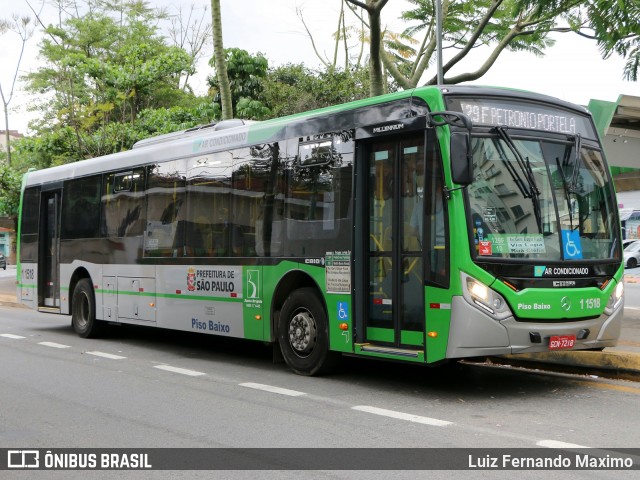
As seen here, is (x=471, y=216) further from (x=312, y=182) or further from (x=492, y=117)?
(x=312, y=182)

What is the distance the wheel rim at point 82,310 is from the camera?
1524 centimetres

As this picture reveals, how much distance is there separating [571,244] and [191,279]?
18.5ft

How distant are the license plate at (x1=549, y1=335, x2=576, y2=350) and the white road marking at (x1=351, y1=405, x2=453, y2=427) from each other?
1623mm

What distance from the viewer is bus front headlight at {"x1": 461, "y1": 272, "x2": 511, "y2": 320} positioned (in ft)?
26.5

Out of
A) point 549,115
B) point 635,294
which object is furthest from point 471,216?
point 635,294

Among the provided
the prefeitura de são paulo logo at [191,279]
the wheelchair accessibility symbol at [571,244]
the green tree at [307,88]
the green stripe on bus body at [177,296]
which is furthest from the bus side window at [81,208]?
the green tree at [307,88]

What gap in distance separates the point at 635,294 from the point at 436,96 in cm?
1924

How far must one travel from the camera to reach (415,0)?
66.4 feet

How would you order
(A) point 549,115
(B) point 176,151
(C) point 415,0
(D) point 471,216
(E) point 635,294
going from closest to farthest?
1. (D) point 471,216
2. (A) point 549,115
3. (B) point 176,151
4. (C) point 415,0
5. (E) point 635,294

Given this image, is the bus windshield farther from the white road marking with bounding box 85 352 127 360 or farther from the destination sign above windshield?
the white road marking with bounding box 85 352 127 360

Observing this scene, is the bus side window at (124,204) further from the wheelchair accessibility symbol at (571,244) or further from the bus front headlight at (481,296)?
the wheelchair accessibility symbol at (571,244)

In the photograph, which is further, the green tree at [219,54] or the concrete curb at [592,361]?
the green tree at [219,54]

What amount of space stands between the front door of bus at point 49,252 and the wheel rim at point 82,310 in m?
0.90

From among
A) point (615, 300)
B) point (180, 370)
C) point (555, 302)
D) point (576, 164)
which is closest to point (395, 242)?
point (555, 302)
